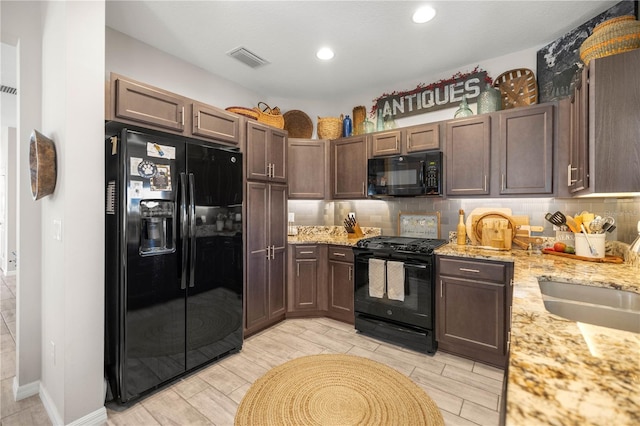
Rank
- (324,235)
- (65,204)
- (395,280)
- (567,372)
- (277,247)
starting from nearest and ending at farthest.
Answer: (567,372) < (65,204) < (395,280) < (277,247) < (324,235)

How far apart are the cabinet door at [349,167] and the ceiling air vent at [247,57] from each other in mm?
1238

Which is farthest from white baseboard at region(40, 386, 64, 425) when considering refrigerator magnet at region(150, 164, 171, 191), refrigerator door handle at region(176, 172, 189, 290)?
refrigerator magnet at region(150, 164, 171, 191)

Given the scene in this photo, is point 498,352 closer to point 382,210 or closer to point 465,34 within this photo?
point 382,210

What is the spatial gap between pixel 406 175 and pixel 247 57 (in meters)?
2.08

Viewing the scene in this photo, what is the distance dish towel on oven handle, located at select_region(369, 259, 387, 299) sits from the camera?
2.91m

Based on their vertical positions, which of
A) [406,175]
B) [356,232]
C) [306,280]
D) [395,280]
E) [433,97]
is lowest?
[306,280]

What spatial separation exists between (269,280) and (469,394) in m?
2.06

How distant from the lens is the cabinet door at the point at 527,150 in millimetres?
2525

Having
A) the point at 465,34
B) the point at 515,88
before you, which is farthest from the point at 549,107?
the point at 465,34

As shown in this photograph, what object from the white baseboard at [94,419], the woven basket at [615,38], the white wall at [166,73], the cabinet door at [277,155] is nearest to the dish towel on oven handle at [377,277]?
the cabinet door at [277,155]

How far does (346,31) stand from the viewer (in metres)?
2.54

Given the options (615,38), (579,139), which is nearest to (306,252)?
(579,139)

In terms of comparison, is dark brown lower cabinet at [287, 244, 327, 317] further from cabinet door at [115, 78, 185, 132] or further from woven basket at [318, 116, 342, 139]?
cabinet door at [115, 78, 185, 132]

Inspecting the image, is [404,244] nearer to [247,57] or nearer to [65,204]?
[247,57]
